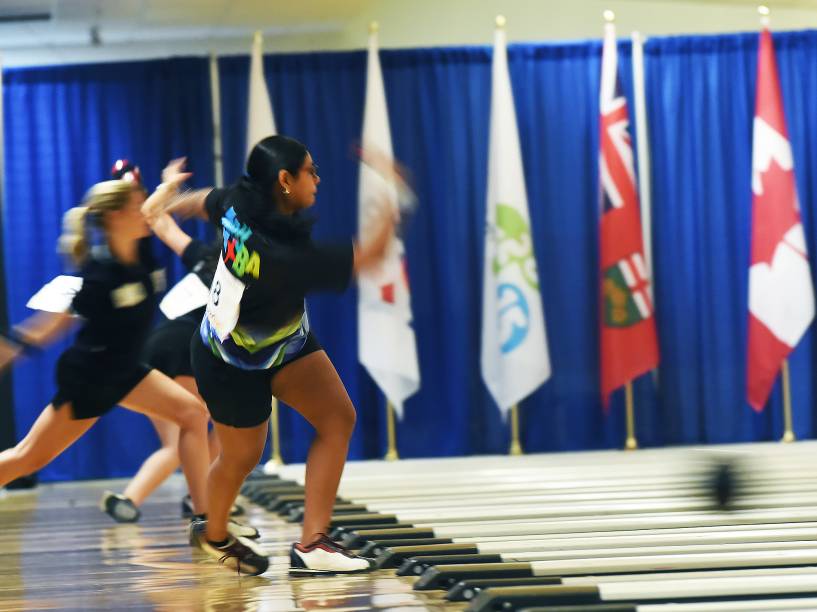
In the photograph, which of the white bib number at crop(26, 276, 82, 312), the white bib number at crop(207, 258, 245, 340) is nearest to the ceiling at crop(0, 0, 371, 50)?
the white bib number at crop(26, 276, 82, 312)

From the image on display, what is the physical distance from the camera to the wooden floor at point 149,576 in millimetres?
3322

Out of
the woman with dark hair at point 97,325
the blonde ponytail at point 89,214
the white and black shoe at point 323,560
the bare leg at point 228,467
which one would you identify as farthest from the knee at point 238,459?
the blonde ponytail at point 89,214

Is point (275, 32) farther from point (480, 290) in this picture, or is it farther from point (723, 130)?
point (723, 130)

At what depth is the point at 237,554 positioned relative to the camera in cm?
371

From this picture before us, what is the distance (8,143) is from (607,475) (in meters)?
4.31

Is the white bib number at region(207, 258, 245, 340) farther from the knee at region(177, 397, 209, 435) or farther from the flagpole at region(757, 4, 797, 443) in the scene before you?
the flagpole at region(757, 4, 797, 443)

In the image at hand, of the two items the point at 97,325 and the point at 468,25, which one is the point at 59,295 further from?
the point at 468,25

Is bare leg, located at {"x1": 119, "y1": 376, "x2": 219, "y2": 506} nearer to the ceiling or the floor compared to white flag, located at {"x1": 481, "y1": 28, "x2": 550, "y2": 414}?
nearer to the floor

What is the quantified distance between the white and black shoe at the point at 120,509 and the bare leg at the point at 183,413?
95cm

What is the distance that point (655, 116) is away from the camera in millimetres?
8508

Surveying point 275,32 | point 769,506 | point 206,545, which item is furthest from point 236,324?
point 275,32

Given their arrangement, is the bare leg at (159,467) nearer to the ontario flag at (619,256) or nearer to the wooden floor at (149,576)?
the wooden floor at (149,576)

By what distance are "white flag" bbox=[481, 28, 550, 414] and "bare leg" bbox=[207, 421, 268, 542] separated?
453 cm

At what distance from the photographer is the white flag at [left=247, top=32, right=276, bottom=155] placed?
314 inches
